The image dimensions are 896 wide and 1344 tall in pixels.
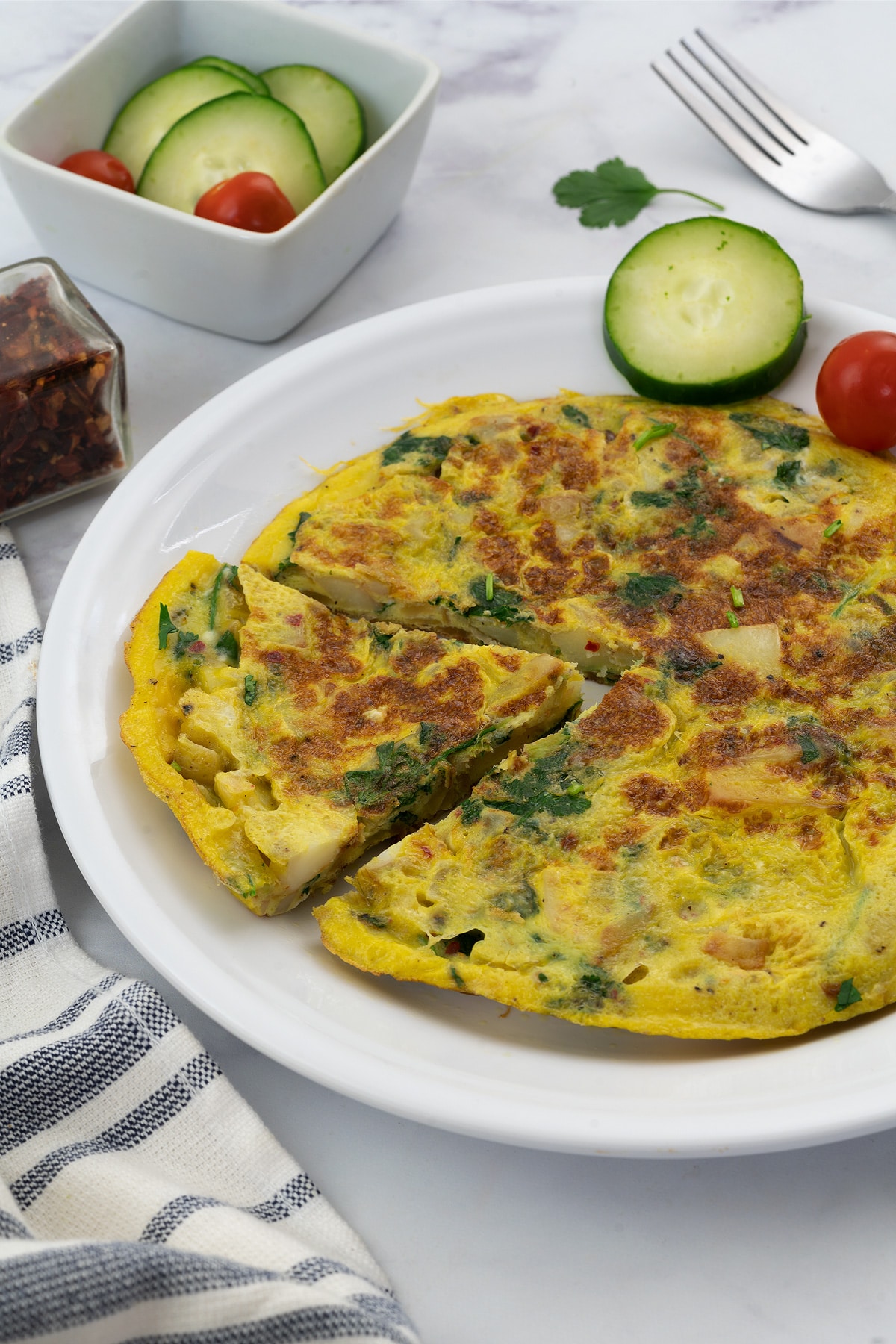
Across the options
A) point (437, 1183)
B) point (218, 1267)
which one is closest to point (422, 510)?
point (437, 1183)

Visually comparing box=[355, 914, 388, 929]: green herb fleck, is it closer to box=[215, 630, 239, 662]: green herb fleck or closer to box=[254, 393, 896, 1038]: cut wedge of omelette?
box=[254, 393, 896, 1038]: cut wedge of omelette

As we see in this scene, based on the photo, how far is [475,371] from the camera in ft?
17.2

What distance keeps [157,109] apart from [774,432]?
3.30m

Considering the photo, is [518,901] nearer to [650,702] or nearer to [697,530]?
[650,702]

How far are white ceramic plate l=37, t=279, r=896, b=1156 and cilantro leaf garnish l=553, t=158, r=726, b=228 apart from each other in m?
1.35

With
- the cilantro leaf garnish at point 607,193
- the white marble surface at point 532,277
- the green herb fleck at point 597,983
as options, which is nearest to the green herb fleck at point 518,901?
the green herb fleck at point 597,983

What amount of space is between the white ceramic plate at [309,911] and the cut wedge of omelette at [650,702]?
0.16 m

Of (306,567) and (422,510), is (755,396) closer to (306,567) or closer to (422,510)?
(422,510)

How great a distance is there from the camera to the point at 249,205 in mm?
5320

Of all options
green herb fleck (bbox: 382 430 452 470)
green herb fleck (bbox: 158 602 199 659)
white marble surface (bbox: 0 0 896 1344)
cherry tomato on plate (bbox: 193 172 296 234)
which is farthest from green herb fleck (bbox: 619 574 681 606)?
cherry tomato on plate (bbox: 193 172 296 234)

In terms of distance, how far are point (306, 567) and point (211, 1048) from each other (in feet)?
5.46

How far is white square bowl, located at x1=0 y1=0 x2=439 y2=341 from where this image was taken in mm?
5305

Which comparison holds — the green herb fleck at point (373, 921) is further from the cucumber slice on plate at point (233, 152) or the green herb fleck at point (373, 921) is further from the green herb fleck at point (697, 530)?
the cucumber slice on plate at point (233, 152)

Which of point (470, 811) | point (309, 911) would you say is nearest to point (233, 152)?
point (470, 811)
